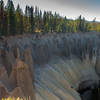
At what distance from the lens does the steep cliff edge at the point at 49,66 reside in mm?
12719

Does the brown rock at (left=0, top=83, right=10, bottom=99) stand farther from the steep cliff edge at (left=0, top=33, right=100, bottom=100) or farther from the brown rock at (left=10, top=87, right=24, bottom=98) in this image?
the brown rock at (left=10, top=87, right=24, bottom=98)

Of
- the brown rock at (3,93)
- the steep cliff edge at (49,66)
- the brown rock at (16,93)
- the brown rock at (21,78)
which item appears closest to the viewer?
the brown rock at (3,93)

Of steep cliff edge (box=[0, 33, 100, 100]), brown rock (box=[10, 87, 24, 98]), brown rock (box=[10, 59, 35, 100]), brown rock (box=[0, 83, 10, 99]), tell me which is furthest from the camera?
steep cliff edge (box=[0, 33, 100, 100])

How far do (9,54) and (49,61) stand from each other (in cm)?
971

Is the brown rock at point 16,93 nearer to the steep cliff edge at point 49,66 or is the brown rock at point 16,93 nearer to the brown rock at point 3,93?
the steep cliff edge at point 49,66

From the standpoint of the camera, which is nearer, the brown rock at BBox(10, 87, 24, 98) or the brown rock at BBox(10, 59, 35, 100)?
the brown rock at BBox(10, 87, 24, 98)

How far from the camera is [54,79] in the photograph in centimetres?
1997

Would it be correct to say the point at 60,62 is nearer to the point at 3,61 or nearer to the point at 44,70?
the point at 44,70

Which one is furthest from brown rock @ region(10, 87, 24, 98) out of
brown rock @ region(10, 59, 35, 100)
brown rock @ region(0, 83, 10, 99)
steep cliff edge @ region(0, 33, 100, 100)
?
brown rock @ region(10, 59, 35, 100)

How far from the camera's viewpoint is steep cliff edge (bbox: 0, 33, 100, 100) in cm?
1272

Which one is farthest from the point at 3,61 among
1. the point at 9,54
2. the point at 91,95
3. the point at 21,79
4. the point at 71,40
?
the point at 71,40

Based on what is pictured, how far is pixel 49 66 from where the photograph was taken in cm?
2255

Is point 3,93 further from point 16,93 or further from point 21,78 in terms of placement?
point 21,78

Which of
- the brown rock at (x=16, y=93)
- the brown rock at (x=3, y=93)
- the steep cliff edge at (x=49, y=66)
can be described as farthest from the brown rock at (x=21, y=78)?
the brown rock at (x=3, y=93)
